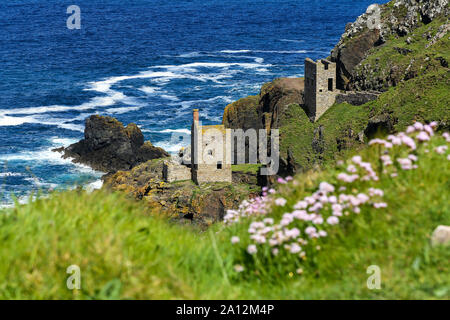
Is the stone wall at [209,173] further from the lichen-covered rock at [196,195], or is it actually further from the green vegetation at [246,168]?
the green vegetation at [246,168]

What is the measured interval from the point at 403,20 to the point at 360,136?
2131cm

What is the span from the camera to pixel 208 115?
93.2m

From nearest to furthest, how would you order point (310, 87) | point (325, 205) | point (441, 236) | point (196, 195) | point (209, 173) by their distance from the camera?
point (441, 236), point (325, 205), point (196, 195), point (209, 173), point (310, 87)

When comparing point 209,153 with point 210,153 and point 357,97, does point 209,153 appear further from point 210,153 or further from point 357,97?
point 357,97

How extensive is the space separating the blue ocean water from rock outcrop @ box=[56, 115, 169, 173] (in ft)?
Result: 6.85

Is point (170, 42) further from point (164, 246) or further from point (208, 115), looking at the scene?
point (164, 246)

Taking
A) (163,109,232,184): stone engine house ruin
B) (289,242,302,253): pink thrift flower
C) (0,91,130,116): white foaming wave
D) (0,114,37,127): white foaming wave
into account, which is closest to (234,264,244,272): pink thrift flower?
(289,242,302,253): pink thrift flower

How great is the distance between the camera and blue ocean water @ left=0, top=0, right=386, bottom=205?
83188mm

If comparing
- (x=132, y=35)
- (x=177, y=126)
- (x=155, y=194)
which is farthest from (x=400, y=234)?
(x=132, y=35)

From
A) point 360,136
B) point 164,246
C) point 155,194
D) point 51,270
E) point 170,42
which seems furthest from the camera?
point 170,42

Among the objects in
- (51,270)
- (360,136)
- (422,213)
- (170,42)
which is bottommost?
(51,270)

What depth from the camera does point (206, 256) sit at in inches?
365

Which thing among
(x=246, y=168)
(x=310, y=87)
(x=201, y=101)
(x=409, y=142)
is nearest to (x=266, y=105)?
(x=310, y=87)

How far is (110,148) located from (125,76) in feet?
171
